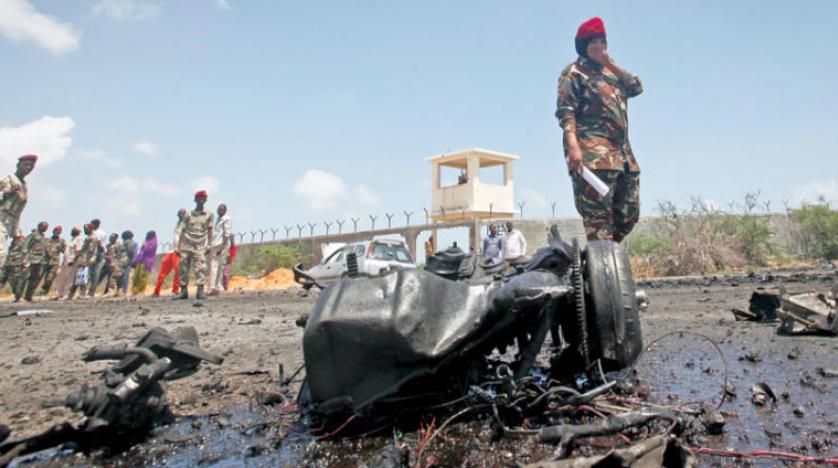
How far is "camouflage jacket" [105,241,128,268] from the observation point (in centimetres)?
1441

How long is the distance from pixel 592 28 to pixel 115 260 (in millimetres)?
14168

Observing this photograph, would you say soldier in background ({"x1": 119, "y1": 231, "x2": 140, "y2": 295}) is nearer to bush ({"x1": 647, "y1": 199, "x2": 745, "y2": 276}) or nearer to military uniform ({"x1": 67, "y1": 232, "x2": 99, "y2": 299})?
military uniform ({"x1": 67, "y1": 232, "x2": 99, "y2": 299})

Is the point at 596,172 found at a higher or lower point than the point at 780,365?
higher

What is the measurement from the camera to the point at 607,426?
64.0 inches

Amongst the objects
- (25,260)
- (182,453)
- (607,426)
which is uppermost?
(25,260)

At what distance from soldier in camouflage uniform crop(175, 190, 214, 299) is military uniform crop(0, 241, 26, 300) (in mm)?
3656

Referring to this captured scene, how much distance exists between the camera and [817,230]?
14289 mm

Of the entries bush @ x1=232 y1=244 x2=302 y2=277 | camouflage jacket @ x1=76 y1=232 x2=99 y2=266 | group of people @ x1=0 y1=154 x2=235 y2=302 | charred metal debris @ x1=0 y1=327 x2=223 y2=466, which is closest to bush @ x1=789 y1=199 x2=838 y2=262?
group of people @ x1=0 y1=154 x2=235 y2=302

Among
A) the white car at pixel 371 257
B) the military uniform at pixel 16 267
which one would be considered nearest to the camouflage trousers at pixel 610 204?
the white car at pixel 371 257

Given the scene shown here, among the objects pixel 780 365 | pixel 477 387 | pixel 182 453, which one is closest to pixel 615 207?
pixel 780 365

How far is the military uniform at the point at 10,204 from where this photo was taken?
7930 millimetres

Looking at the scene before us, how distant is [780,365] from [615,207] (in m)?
1.87

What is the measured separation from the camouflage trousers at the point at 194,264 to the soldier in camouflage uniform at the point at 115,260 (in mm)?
5256

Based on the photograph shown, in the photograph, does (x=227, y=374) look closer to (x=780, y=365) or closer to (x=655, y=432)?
(x=655, y=432)
